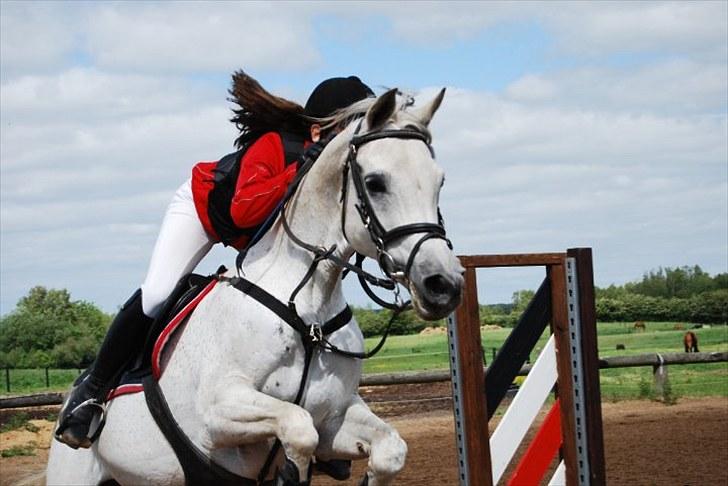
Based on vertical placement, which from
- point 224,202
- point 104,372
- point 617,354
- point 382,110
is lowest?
point 617,354

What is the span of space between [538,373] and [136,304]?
6.03ft

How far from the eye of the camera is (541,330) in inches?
190

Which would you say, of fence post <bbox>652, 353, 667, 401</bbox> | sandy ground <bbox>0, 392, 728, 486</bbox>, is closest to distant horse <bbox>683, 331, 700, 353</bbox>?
sandy ground <bbox>0, 392, 728, 486</bbox>

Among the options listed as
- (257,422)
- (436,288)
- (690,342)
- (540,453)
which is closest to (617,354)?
(690,342)

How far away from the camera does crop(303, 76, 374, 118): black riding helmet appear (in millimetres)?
4141

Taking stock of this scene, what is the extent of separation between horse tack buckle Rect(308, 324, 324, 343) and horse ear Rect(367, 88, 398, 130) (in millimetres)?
753

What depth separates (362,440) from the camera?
3906 millimetres

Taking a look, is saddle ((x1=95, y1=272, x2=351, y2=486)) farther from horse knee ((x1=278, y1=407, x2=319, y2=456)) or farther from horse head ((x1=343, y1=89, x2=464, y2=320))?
horse head ((x1=343, y1=89, x2=464, y2=320))

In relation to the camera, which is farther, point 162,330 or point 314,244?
point 162,330

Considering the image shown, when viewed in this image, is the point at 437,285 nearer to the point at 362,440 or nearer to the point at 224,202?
the point at 362,440

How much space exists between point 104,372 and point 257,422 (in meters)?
1.07

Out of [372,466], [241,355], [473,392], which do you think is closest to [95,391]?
[241,355]

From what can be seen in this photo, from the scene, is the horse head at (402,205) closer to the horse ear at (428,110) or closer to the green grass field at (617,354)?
the horse ear at (428,110)

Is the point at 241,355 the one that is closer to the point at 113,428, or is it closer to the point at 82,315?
the point at 113,428
